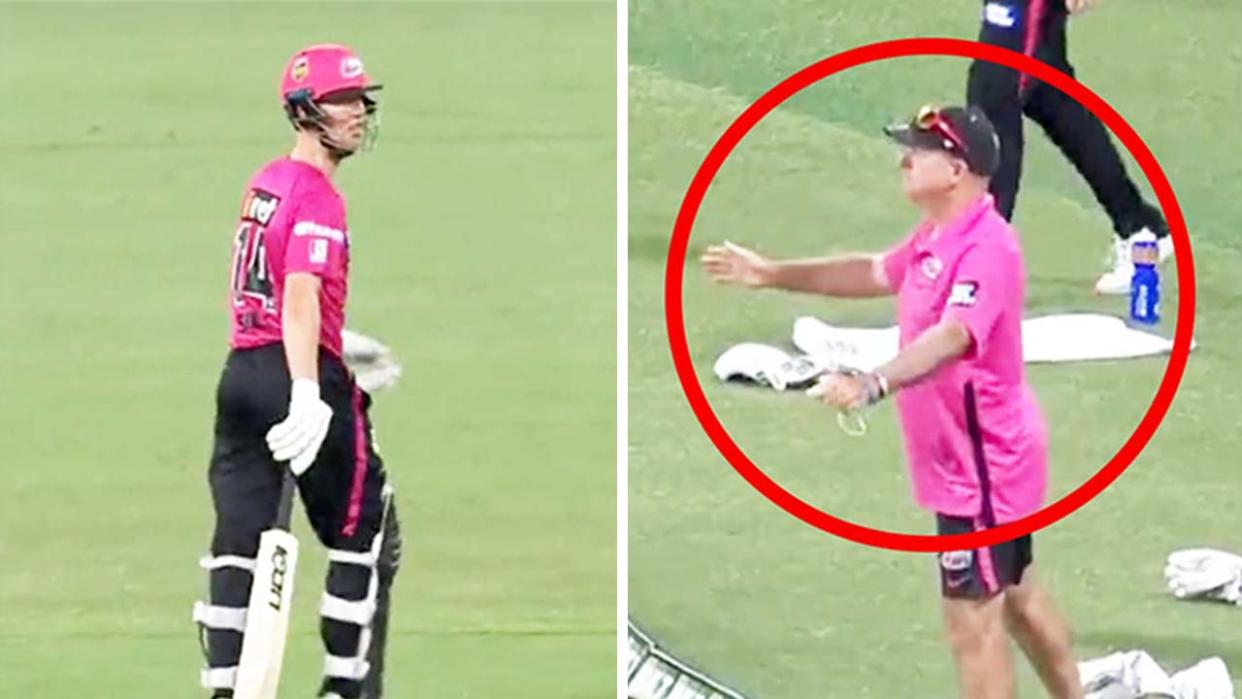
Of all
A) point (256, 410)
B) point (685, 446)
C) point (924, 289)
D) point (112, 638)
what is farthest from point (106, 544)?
point (924, 289)

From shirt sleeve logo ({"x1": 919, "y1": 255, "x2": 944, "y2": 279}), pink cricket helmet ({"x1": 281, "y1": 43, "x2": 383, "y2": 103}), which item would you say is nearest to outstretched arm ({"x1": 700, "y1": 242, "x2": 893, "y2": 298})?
shirt sleeve logo ({"x1": 919, "y1": 255, "x2": 944, "y2": 279})

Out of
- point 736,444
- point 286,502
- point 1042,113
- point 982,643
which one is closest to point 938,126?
point 1042,113

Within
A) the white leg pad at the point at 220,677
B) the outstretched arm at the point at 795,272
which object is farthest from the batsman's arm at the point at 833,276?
the white leg pad at the point at 220,677

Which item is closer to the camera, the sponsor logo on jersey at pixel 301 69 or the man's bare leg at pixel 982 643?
the sponsor logo on jersey at pixel 301 69

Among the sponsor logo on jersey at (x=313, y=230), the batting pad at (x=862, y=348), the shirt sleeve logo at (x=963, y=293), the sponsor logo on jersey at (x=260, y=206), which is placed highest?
the sponsor logo on jersey at (x=260, y=206)

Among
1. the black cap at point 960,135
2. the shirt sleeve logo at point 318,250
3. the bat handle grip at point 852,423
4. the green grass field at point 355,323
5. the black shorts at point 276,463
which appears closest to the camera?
the shirt sleeve logo at point 318,250

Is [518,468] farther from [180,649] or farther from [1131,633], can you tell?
[1131,633]

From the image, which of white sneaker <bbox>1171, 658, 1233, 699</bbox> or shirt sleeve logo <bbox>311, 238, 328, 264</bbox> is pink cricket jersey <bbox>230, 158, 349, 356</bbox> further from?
white sneaker <bbox>1171, 658, 1233, 699</bbox>

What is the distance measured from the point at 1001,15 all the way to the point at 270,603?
1.56 meters

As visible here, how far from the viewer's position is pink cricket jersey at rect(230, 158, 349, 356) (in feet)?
15.6

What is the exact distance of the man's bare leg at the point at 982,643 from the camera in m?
5.08

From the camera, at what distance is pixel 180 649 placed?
16.8ft

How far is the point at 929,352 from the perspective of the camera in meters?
4.90

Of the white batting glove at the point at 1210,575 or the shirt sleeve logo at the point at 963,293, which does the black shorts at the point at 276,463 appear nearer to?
the shirt sleeve logo at the point at 963,293
